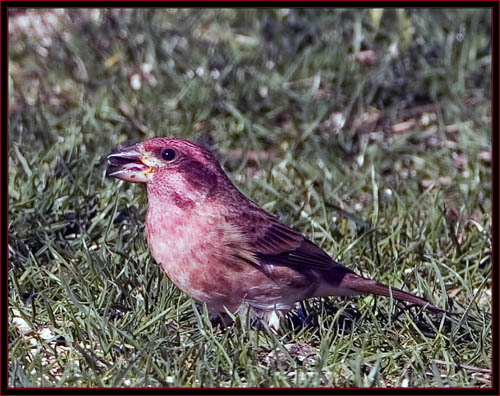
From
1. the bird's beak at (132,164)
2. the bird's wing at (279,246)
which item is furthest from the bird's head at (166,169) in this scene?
the bird's wing at (279,246)

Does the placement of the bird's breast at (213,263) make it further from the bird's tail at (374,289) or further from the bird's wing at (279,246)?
the bird's tail at (374,289)

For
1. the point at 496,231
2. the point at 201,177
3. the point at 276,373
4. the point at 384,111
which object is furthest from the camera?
the point at 384,111

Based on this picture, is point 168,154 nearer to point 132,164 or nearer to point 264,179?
point 132,164

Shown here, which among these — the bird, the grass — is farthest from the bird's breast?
the grass

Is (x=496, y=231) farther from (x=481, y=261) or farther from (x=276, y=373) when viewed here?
(x=276, y=373)

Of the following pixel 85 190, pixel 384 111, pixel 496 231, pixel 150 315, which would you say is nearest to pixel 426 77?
pixel 384 111

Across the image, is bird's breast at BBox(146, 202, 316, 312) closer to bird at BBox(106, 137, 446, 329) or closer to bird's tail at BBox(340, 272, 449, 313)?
bird at BBox(106, 137, 446, 329)

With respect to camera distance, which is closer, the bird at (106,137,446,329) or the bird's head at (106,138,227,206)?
the bird at (106,137,446,329)
